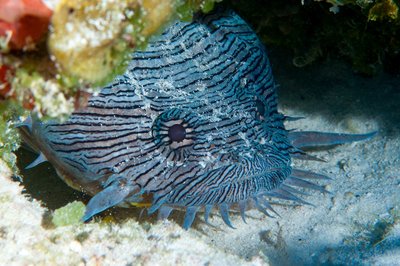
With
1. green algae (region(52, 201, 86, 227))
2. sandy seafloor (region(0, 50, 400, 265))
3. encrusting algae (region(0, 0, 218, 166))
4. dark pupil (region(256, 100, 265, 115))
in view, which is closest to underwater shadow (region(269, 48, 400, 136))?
sandy seafloor (region(0, 50, 400, 265))

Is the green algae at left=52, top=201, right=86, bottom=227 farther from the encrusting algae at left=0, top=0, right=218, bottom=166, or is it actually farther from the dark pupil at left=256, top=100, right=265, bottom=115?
the dark pupil at left=256, top=100, right=265, bottom=115

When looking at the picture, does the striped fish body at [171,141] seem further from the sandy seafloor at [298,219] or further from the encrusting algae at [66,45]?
the encrusting algae at [66,45]

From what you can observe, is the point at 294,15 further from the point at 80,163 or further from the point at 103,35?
the point at 103,35

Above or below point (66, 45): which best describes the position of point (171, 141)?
below

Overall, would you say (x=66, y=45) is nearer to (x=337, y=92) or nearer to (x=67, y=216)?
(x=67, y=216)

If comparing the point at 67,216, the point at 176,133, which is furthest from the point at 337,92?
the point at 67,216

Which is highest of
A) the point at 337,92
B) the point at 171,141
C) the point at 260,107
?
the point at 171,141
